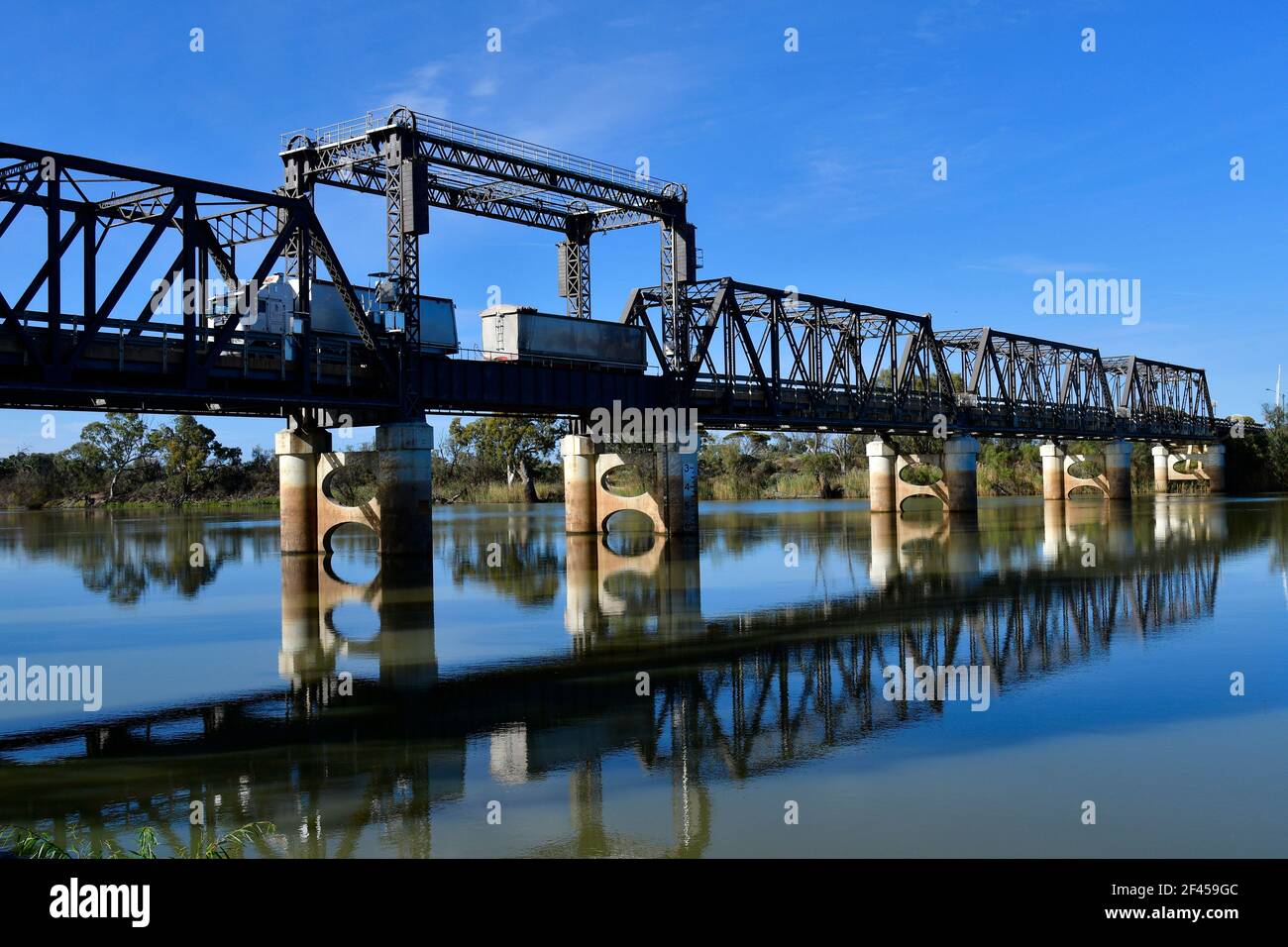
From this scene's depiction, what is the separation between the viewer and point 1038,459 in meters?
122

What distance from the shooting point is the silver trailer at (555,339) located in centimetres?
4559

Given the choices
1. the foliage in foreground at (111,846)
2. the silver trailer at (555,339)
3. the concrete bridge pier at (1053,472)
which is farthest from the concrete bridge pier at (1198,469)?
the foliage in foreground at (111,846)

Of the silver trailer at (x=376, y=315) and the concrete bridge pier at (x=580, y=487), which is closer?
the silver trailer at (x=376, y=315)

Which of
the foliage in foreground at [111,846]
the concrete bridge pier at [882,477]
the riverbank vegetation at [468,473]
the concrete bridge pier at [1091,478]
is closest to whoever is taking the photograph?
the foliage in foreground at [111,846]

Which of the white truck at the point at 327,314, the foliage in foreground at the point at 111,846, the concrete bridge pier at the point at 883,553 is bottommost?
the foliage in foreground at the point at 111,846

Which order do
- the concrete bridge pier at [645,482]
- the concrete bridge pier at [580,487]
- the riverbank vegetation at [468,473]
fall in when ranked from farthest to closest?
the riverbank vegetation at [468,473] → the concrete bridge pier at [580,487] → the concrete bridge pier at [645,482]

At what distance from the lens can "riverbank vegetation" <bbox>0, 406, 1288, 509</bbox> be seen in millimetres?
114500

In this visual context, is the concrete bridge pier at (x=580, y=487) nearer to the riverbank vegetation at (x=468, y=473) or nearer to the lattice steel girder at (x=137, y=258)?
the lattice steel girder at (x=137, y=258)

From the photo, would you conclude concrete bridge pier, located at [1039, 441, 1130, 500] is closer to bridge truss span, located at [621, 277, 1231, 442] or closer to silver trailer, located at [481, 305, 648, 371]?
bridge truss span, located at [621, 277, 1231, 442]

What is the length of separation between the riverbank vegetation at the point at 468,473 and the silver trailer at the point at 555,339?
61.1 metres

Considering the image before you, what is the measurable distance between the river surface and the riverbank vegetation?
8228 cm

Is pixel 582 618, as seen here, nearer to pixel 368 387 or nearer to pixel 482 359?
pixel 368 387

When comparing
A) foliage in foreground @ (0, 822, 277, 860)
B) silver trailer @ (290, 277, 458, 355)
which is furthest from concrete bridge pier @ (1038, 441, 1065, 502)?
foliage in foreground @ (0, 822, 277, 860)
